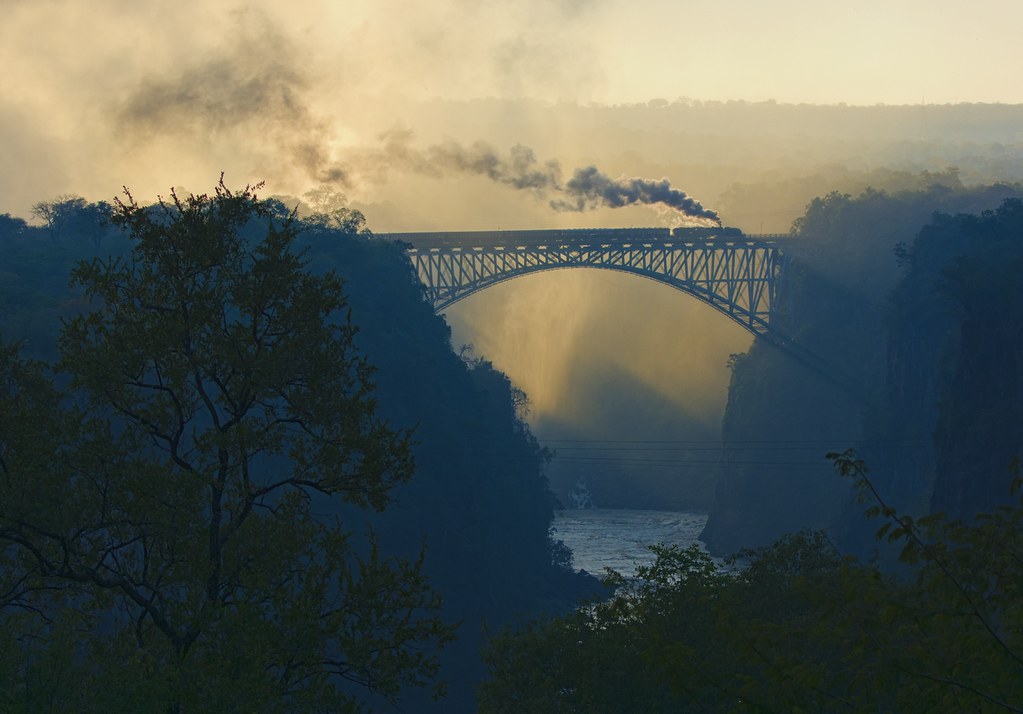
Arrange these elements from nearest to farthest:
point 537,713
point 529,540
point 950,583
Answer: point 950,583
point 537,713
point 529,540

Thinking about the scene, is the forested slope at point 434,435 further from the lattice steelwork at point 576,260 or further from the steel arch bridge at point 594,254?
the steel arch bridge at point 594,254

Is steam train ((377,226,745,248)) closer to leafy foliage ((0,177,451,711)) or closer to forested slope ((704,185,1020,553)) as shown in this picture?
forested slope ((704,185,1020,553))

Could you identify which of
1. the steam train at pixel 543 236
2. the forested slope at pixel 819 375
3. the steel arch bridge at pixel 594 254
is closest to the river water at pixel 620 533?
the forested slope at pixel 819 375

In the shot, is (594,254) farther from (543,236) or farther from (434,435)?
(434,435)

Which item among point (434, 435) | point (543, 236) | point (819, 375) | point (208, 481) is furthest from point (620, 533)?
point (208, 481)

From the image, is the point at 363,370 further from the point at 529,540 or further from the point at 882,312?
the point at 882,312

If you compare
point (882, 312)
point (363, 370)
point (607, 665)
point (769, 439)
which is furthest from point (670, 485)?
point (363, 370)

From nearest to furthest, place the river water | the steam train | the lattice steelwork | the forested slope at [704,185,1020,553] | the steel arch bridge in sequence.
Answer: the lattice steelwork → the steel arch bridge → the steam train → the river water → the forested slope at [704,185,1020,553]

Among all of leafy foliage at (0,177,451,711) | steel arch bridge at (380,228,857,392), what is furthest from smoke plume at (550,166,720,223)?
leafy foliage at (0,177,451,711)
